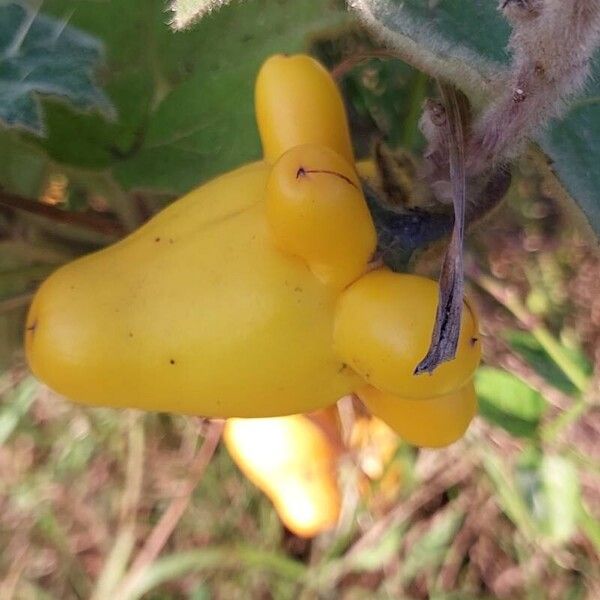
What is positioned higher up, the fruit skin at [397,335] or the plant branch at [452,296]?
the plant branch at [452,296]

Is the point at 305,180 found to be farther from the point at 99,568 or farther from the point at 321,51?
the point at 99,568

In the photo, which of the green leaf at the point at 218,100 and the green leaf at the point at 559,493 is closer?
the green leaf at the point at 218,100

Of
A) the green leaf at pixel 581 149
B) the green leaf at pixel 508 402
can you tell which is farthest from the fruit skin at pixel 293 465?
the green leaf at pixel 581 149

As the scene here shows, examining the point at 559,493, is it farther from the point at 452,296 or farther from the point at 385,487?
the point at 452,296

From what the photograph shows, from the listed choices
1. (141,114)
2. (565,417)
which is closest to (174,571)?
(565,417)

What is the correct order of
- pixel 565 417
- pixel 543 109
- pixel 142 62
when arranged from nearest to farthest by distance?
pixel 543 109 < pixel 142 62 < pixel 565 417

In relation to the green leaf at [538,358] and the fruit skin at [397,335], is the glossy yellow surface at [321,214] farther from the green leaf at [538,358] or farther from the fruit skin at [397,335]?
the green leaf at [538,358]
